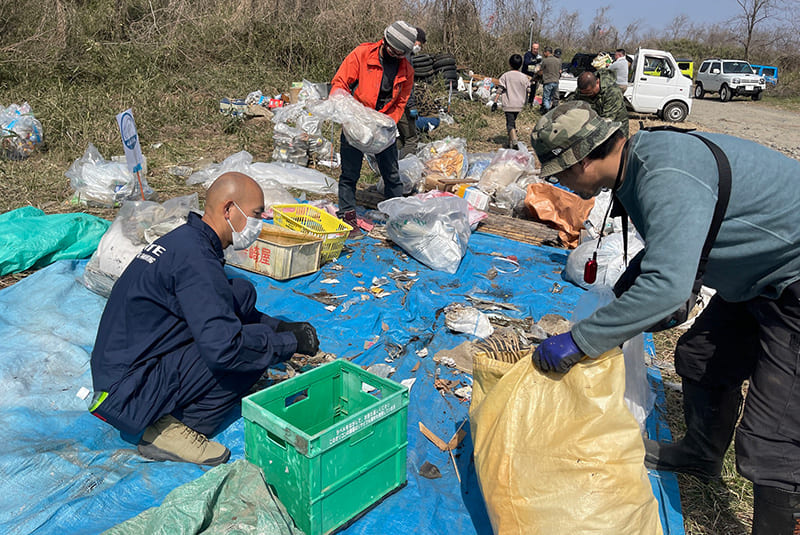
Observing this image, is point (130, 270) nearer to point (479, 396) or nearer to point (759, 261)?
point (479, 396)

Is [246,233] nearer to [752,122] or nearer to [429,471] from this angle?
[429,471]

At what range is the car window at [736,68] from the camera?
20297mm

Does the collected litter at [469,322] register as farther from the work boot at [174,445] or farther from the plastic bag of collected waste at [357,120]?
the plastic bag of collected waste at [357,120]

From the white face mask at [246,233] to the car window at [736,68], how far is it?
22953mm

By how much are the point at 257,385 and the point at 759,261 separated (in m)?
2.19

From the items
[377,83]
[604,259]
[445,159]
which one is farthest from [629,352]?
[445,159]

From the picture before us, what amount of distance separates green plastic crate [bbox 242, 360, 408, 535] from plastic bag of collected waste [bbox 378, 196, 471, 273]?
227cm

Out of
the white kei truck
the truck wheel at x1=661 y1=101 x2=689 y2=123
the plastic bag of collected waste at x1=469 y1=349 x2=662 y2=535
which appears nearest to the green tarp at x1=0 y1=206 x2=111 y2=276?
the plastic bag of collected waste at x1=469 y1=349 x2=662 y2=535

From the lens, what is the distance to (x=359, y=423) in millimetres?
1915

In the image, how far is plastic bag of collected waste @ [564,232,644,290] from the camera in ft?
13.3

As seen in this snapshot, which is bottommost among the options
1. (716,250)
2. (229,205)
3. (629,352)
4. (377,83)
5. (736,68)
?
(629,352)

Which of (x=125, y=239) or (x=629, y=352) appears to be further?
(x=125, y=239)

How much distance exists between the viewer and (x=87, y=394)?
2.64 meters

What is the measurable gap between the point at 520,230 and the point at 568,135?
378 centimetres
